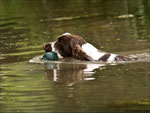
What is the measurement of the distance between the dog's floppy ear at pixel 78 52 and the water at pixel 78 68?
0.12 m

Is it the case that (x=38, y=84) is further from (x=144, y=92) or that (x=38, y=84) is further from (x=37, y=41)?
(x=37, y=41)

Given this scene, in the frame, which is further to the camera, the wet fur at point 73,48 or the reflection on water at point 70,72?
the wet fur at point 73,48

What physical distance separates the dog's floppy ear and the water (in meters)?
0.12

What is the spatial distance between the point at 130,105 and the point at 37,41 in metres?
6.90

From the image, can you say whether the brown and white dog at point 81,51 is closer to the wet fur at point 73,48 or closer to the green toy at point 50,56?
the wet fur at point 73,48

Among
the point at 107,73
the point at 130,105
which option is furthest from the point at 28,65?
the point at 130,105

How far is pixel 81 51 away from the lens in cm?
1030

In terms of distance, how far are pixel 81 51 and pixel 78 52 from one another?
0.06 meters

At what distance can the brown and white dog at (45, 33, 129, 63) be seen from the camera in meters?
10.2

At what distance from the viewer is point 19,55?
11789 millimetres

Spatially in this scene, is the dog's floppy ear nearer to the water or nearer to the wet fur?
the wet fur

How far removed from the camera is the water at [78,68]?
729cm

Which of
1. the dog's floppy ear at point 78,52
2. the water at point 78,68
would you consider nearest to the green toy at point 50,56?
the water at point 78,68

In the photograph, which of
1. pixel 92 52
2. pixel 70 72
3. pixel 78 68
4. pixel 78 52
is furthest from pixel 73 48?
pixel 70 72
